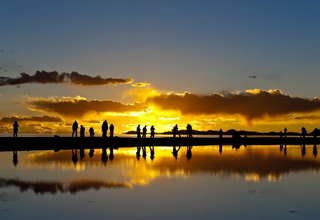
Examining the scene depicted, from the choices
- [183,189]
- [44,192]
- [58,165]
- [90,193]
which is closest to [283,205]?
[183,189]

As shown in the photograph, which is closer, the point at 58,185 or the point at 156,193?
the point at 156,193

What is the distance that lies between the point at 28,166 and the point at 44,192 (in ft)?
36.9

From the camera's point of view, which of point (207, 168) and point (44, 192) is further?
point (207, 168)

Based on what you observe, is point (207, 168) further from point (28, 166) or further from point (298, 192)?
point (28, 166)

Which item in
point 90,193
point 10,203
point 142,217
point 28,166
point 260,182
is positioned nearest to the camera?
point 142,217

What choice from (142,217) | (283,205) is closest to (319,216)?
(283,205)

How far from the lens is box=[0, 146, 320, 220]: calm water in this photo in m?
14.8

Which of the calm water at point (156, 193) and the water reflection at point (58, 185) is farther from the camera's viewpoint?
the water reflection at point (58, 185)

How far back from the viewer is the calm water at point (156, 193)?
1482cm

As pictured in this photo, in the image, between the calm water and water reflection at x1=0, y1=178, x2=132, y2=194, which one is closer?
the calm water

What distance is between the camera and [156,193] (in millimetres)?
18719

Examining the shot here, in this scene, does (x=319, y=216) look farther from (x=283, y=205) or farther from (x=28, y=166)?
(x=28, y=166)

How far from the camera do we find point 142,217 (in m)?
14.1

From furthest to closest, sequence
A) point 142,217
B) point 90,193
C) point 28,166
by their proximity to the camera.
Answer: point 28,166 < point 90,193 < point 142,217
